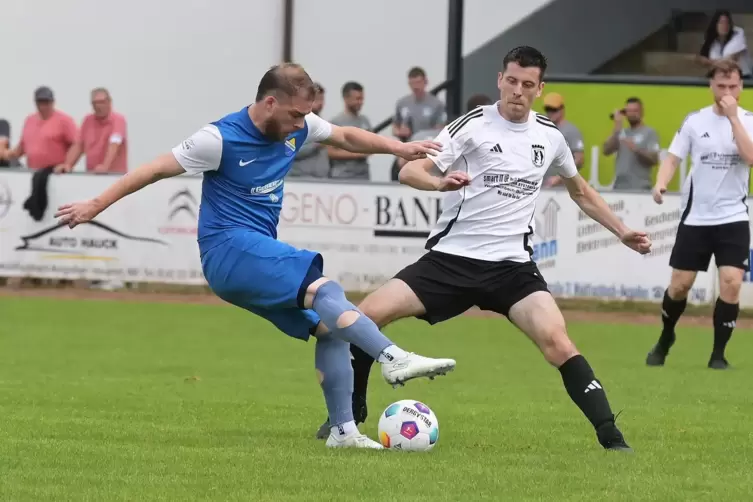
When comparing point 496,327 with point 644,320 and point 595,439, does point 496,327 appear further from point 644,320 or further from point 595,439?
point 595,439

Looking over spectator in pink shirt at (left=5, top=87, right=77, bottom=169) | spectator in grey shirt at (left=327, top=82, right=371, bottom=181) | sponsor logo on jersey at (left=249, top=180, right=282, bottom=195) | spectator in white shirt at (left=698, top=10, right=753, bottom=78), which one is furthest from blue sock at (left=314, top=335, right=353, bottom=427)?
spectator in white shirt at (left=698, top=10, right=753, bottom=78)

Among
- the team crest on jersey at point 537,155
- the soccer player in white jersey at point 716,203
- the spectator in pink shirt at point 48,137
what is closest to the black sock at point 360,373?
the team crest on jersey at point 537,155

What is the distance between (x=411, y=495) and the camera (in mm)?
6215

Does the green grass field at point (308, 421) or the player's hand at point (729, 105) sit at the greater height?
the player's hand at point (729, 105)

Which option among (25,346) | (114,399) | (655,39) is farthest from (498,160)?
(655,39)

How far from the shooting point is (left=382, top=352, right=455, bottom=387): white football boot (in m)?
6.64

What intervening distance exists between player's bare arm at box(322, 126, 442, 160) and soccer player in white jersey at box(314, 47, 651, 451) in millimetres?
155

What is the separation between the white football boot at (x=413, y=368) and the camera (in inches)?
261

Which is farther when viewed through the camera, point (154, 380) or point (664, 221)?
point (664, 221)

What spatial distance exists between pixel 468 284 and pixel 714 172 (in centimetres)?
494

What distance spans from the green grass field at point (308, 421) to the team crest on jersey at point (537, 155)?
1468 mm

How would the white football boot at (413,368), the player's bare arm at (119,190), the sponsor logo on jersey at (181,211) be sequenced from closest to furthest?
the white football boot at (413,368) < the player's bare arm at (119,190) < the sponsor logo on jersey at (181,211)

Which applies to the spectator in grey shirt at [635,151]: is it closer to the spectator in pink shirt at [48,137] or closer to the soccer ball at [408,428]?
the spectator in pink shirt at [48,137]

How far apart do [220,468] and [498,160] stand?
230cm
